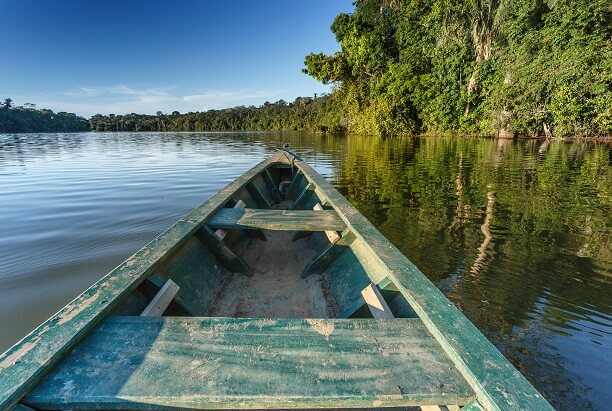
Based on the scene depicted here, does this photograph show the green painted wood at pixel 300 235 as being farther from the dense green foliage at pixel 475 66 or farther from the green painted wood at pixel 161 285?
the dense green foliage at pixel 475 66

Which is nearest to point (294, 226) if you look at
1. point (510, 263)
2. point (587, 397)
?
point (587, 397)

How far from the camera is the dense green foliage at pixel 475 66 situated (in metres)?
16.1

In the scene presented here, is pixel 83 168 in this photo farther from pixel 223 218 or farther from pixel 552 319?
pixel 552 319

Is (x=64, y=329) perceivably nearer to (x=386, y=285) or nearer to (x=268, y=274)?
(x=386, y=285)

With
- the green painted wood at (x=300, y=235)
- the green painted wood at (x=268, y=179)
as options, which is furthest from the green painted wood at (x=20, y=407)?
the green painted wood at (x=268, y=179)

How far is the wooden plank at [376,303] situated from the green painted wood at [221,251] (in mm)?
1388

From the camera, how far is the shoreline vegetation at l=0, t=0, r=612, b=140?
52.9 ft

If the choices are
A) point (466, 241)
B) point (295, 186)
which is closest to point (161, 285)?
point (466, 241)

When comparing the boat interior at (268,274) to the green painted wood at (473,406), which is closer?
the green painted wood at (473,406)

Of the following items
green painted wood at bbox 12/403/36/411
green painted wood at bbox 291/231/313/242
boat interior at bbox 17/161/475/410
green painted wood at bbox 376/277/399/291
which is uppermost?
boat interior at bbox 17/161/475/410

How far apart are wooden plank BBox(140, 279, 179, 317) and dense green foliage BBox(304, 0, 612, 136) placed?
2070cm

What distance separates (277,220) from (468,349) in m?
1.99

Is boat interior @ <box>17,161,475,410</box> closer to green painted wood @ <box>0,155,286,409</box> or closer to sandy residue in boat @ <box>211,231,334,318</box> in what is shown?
green painted wood @ <box>0,155,286,409</box>

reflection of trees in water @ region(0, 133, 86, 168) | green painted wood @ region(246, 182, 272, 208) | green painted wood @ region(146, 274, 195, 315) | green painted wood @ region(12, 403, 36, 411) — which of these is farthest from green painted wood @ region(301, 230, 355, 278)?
reflection of trees in water @ region(0, 133, 86, 168)
